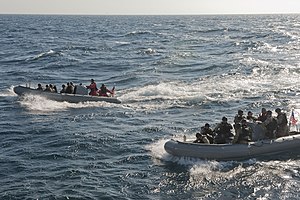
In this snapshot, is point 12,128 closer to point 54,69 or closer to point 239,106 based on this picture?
point 239,106

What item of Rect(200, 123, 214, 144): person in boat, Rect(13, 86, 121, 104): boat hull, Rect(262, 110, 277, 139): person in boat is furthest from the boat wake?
Rect(262, 110, 277, 139): person in boat

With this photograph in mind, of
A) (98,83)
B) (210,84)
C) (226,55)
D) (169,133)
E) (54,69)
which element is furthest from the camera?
(226,55)

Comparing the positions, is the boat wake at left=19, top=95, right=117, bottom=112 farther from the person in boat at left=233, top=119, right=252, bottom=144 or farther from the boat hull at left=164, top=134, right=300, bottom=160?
the person in boat at left=233, top=119, right=252, bottom=144

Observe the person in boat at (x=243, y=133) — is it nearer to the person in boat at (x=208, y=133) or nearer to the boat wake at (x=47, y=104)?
the person in boat at (x=208, y=133)

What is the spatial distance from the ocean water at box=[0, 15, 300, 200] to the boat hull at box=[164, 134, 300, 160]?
9.0 inches

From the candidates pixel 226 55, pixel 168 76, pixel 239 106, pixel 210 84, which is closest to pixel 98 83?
pixel 168 76

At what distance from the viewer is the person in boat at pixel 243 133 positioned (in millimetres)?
16672

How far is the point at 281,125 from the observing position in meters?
17.6

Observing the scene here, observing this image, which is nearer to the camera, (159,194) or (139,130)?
(159,194)

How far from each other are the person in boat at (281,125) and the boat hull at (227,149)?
0.62m

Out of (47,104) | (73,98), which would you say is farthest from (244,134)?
(47,104)

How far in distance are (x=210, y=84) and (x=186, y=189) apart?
17.6m

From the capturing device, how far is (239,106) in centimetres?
2522

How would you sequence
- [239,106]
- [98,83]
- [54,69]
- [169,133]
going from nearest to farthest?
[169,133], [239,106], [98,83], [54,69]
